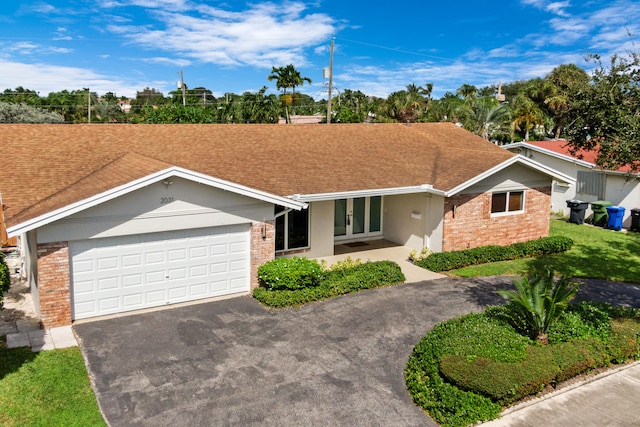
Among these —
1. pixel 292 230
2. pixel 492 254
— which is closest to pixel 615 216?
pixel 492 254

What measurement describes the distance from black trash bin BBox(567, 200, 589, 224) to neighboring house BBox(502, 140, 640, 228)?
933 mm

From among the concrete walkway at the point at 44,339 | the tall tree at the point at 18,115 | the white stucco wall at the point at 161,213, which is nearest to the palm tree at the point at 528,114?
the white stucco wall at the point at 161,213

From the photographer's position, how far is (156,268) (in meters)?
13.5

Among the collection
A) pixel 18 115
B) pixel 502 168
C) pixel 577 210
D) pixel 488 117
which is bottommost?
pixel 577 210

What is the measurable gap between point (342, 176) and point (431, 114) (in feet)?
124

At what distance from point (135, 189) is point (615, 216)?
21.5 m

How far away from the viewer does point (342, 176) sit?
1845 centimetres

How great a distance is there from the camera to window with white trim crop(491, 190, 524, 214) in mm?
19828

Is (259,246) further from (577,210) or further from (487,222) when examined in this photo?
(577,210)

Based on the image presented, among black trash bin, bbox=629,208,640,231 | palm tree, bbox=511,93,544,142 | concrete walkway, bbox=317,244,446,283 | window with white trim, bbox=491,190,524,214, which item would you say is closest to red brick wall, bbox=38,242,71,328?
concrete walkway, bbox=317,244,446,283

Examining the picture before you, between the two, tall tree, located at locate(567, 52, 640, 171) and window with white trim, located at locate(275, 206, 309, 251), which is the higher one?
tall tree, located at locate(567, 52, 640, 171)

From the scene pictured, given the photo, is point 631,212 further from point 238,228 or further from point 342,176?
point 238,228

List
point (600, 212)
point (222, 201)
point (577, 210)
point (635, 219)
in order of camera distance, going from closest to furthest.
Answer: point (222, 201) < point (635, 219) < point (600, 212) < point (577, 210)

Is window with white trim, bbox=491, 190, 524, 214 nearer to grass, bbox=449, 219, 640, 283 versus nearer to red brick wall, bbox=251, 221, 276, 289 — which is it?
grass, bbox=449, 219, 640, 283
